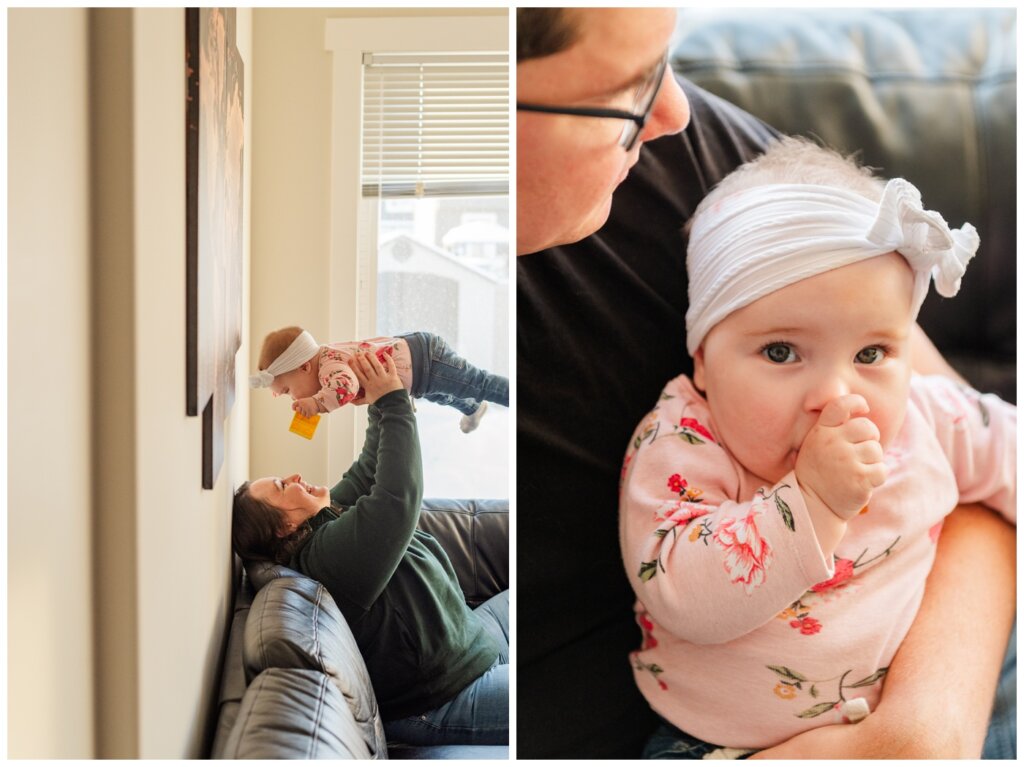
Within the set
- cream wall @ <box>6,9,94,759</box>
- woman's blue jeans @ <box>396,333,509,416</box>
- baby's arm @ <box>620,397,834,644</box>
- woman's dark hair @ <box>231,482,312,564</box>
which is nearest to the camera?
cream wall @ <box>6,9,94,759</box>

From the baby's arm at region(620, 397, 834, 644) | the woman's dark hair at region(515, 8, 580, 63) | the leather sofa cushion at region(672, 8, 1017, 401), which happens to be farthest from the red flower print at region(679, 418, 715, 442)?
the woman's dark hair at region(515, 8, 580, 63)

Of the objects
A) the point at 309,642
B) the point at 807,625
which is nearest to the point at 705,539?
the point at 807,625

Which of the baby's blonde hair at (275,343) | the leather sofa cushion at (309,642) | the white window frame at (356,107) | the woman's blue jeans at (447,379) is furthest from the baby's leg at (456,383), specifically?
the leather sofa cushion at (309,642)

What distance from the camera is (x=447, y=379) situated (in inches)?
58.7

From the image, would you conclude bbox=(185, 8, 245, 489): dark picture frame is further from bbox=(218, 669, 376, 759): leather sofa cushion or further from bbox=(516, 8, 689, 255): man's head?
bbox=(516, 8, 689, 255): man's head

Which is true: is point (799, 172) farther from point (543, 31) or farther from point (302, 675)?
point (302, 675)

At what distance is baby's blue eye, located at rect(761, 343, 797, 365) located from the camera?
1.03 m

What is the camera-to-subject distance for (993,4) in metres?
1.10

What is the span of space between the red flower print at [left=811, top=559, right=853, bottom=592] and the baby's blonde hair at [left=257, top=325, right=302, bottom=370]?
0.88 m

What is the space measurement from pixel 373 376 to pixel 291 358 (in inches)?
5.3

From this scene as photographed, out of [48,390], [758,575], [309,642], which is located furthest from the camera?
[309,642]

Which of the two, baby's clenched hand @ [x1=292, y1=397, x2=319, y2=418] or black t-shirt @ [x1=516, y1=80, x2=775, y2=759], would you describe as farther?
baby's clenched hand @ [x1=292, y1=397, x2=319, y2=418]

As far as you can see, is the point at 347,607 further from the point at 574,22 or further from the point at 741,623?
the point at 574,22

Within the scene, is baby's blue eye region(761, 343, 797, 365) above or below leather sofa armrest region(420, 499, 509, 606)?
above
